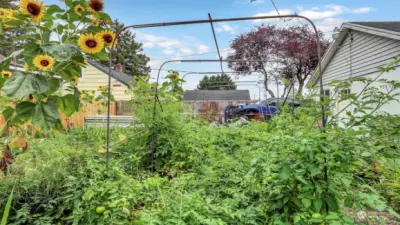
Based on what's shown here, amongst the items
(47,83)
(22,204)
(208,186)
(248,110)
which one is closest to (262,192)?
(208,186)

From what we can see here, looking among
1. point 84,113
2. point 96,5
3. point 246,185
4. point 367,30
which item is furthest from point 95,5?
point 367,30

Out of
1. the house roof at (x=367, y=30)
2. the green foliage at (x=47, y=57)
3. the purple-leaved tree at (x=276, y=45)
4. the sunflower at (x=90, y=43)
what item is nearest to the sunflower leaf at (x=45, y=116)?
the green foliage at (x=47, y=57)

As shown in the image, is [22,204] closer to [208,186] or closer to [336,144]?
[208,186]

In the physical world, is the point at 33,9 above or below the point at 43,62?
above

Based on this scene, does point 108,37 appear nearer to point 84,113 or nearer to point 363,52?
point 84,113

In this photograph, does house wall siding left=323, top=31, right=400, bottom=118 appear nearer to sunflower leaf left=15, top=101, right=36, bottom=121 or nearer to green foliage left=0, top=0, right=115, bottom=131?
green foliage left=0, top=0, right=115, bottom=131

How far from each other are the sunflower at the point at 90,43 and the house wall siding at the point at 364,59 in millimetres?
5228

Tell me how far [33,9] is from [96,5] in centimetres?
30

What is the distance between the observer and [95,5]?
4.65 feet

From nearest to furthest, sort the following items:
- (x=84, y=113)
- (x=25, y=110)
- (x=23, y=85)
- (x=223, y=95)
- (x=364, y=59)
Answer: (x=23, y=85)
(x=25, y=110)
(x=84, y=113)
(x=364, y=59)
(x=223, y=95)

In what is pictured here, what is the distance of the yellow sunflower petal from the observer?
129 cm

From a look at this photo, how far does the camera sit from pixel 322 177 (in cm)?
134

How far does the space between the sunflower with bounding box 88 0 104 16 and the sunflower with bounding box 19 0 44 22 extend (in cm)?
24

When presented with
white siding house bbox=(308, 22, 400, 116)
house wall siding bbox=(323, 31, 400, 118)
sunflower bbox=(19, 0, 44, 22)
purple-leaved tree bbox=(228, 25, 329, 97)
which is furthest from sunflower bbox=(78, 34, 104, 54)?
purple-leaved tree bbox=(228, 25, 329, 97)
